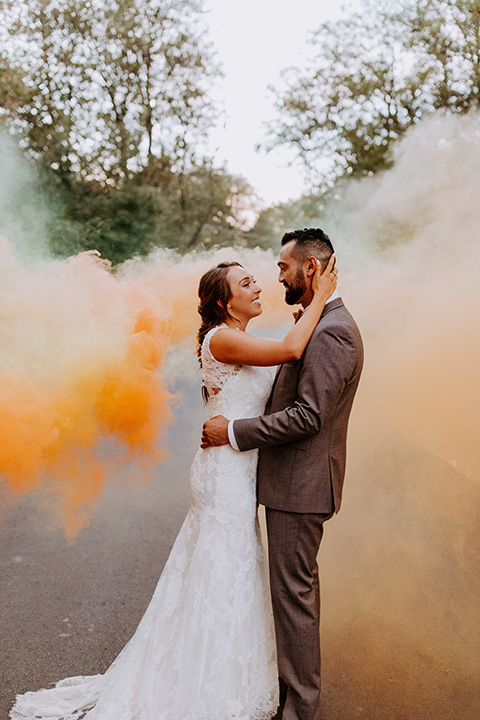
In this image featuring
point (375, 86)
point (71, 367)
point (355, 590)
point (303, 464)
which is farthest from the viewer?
point (375, 86)

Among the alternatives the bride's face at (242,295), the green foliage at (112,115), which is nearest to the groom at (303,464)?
the bride's face at (242,295)

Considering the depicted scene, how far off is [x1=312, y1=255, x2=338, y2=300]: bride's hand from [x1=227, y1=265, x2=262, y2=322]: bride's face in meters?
0.34

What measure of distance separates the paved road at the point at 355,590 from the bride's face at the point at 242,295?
2177 millimetres

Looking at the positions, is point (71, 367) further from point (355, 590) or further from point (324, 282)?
point (355, 590)

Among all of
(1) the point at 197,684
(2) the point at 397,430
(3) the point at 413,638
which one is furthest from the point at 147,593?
(2) the point at 397,430

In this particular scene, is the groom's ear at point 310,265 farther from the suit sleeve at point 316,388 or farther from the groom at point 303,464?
the suit sleeve at point 316,388

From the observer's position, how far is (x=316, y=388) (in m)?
2.88

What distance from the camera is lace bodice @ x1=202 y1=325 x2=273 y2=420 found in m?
3.23

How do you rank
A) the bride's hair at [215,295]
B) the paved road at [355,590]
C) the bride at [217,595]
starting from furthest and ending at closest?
1. the paved road at [355,590]
2. the bride's hair at [215,295]
3. the bride at [217,595]

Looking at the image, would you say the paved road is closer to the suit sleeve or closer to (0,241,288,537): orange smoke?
(0,241,288,537): orange smoke

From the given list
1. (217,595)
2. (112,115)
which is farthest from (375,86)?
(217,595)

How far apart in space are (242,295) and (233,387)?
0.50 meters

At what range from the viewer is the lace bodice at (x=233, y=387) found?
10.6ft

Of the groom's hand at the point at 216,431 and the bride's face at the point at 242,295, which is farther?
the bride's face at the point at 242,295
